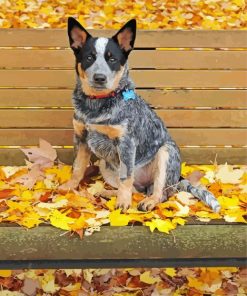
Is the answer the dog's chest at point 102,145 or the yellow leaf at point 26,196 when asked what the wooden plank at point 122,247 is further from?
the dog's chest at point 102,145

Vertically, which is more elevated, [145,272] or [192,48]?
[192,48]

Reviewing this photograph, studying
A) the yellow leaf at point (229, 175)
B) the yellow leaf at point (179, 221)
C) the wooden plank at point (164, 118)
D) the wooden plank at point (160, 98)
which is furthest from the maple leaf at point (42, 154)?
the yellow leaf at point (179, 221)

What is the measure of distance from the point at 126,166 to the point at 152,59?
1002 mm

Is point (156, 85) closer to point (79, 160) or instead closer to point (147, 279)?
point (79, 160)

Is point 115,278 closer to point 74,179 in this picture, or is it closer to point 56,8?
point 74,179

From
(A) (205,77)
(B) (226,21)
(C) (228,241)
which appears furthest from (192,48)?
(C) (228,241)

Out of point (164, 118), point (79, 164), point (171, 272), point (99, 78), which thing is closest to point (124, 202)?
point (79, 164)

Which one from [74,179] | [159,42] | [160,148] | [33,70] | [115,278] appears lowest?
[115,278]

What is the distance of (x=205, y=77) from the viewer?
3.54 m

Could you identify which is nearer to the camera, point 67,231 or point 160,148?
point 67,231

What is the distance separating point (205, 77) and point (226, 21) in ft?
4.07

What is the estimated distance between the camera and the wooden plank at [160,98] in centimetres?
351

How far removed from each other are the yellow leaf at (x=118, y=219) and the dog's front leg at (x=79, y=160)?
1.67 feet

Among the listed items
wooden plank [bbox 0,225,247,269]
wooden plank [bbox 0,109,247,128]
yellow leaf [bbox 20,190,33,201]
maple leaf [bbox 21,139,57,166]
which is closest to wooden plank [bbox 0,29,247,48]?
wooden plank [bbox 0,109,247,128]
